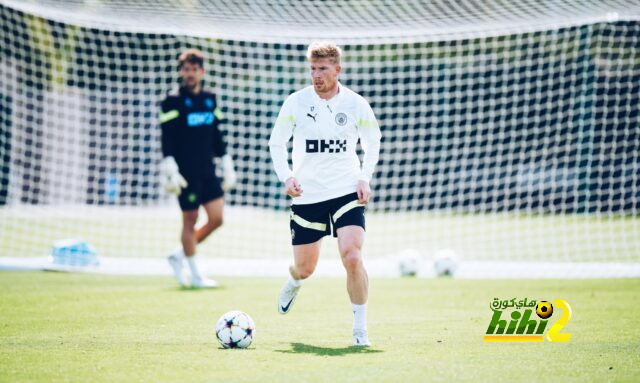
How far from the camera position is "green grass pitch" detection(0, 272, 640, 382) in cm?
483

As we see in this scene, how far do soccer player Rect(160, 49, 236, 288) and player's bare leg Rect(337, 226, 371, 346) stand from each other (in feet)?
12.8

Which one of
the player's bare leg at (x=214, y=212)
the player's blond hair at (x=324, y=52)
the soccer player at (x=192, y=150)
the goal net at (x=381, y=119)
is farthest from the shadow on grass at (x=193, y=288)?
the player's blond hair at (x=324, y=52)

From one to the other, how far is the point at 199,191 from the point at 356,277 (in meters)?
4.06

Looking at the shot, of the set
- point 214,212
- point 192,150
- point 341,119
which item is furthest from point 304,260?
point 192,150

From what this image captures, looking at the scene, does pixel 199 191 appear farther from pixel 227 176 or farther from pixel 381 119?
pixel 381 119

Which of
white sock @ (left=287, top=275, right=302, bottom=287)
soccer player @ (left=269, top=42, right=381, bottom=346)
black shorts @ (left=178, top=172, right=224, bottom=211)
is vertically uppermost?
soccer player @ (left=269, top=42, right=381, bottom=346)

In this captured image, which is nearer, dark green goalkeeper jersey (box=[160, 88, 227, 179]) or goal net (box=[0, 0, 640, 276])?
dark green goalkeeper jersey (box=[160, 88, 227, 179])

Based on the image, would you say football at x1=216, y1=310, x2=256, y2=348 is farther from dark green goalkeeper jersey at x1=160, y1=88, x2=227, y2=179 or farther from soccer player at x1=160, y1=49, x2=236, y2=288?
dark green goalkeeper jersey at x1=160, y1=88, x2=227, y2=179

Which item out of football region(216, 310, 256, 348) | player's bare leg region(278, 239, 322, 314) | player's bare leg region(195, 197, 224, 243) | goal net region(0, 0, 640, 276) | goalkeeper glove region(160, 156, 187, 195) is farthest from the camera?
goal net region(0, 0, 640, 276)

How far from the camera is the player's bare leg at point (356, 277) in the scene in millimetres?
5793

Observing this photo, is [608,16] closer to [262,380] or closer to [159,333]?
[159,333]

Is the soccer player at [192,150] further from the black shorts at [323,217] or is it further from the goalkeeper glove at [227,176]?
the black shorts at [323,217]

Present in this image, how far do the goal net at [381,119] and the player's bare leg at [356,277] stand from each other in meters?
6.12

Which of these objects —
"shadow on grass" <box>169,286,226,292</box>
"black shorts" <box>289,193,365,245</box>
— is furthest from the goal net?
"black shorts" <box>289,193,365,245</box>
